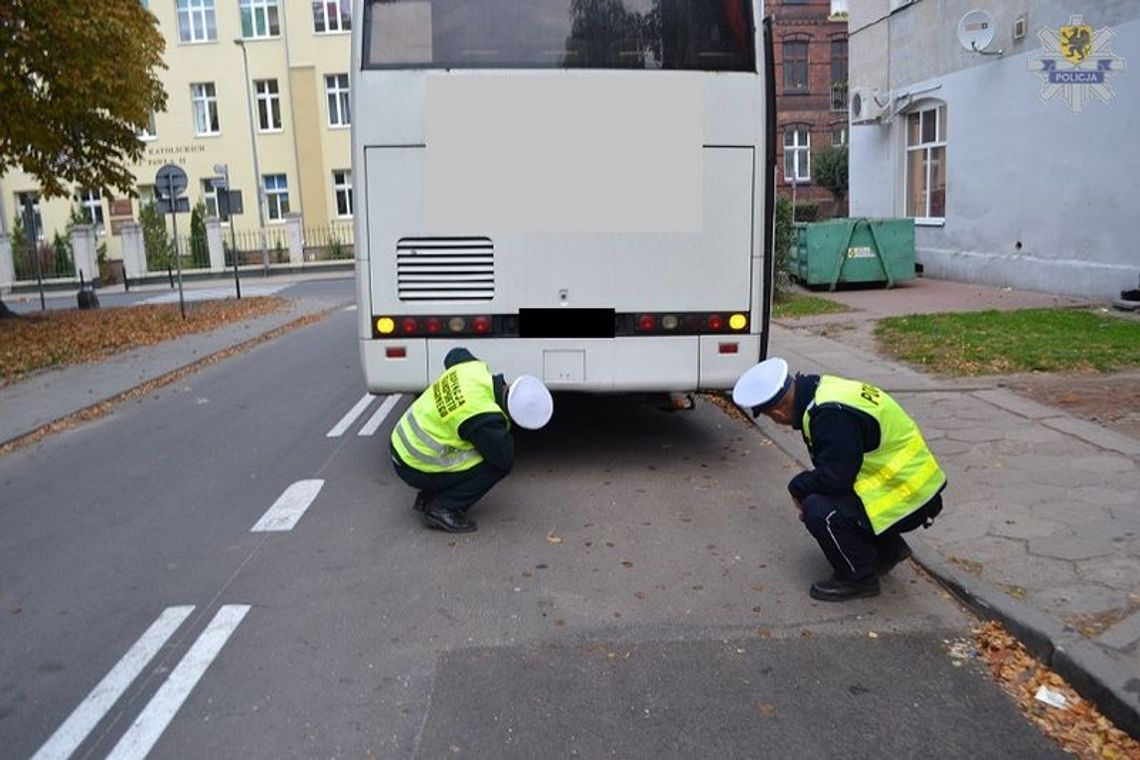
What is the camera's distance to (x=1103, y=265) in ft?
50.1

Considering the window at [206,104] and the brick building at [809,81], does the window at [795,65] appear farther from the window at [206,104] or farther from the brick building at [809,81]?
the window at [206,104]

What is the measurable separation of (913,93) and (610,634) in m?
19.8

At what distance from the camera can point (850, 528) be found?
4.69m

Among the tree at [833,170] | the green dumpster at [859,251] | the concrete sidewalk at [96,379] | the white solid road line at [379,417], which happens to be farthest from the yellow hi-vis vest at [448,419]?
the tree at [833,170]

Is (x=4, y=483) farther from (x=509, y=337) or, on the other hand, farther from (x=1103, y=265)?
(x=1103, y=265)

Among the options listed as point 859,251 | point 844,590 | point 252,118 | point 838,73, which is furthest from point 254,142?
point 844,590

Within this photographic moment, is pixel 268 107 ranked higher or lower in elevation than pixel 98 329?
higher

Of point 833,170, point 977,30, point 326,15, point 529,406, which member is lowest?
point 529,406

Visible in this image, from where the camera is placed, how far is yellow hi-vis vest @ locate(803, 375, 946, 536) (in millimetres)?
4551

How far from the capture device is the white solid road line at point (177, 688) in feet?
11.9

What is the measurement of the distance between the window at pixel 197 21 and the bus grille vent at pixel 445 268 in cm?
4212

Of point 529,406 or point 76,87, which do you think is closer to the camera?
point 529,406

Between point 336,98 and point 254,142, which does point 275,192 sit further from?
point 336,98

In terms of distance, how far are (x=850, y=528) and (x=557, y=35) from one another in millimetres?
3862
